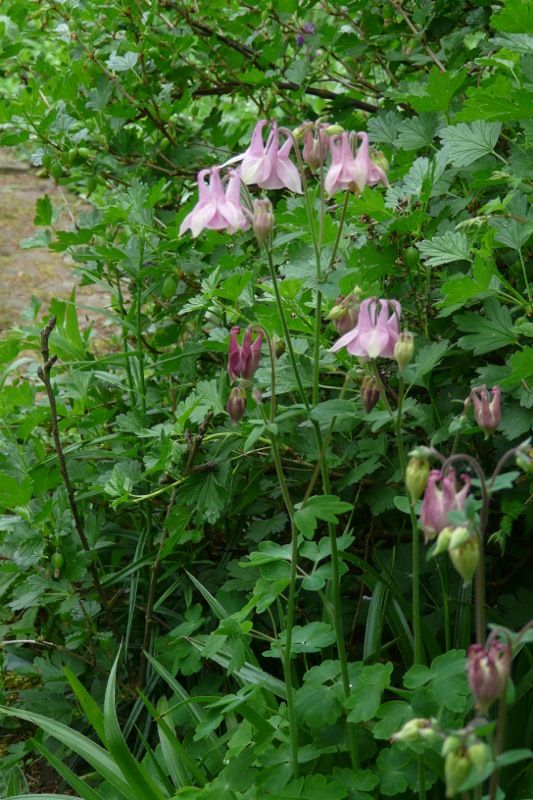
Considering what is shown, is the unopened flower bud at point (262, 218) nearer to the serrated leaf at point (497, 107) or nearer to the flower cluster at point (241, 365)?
the flower cluster at point (241, 365)

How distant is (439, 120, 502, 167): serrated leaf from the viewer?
1918mm

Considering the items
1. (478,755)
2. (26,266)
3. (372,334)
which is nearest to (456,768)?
(478,755)

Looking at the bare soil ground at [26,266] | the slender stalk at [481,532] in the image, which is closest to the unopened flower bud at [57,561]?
the slender stalk at [481,532]

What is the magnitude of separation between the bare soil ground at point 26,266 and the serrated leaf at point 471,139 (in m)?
2.48

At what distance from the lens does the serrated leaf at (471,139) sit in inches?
75.5

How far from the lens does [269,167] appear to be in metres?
1.42

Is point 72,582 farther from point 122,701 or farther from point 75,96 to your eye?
point 75,96

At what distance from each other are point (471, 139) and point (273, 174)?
2.18 ft

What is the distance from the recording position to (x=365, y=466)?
200 cm

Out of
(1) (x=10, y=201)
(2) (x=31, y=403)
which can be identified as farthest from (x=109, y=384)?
(1) (x=10, y=201)

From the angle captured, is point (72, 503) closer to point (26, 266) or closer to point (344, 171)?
point (344, 171)

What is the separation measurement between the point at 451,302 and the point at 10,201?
4.85 metres

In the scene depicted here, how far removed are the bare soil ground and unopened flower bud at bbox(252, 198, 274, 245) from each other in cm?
287

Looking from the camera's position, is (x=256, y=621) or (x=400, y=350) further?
(x=256, y=621)
